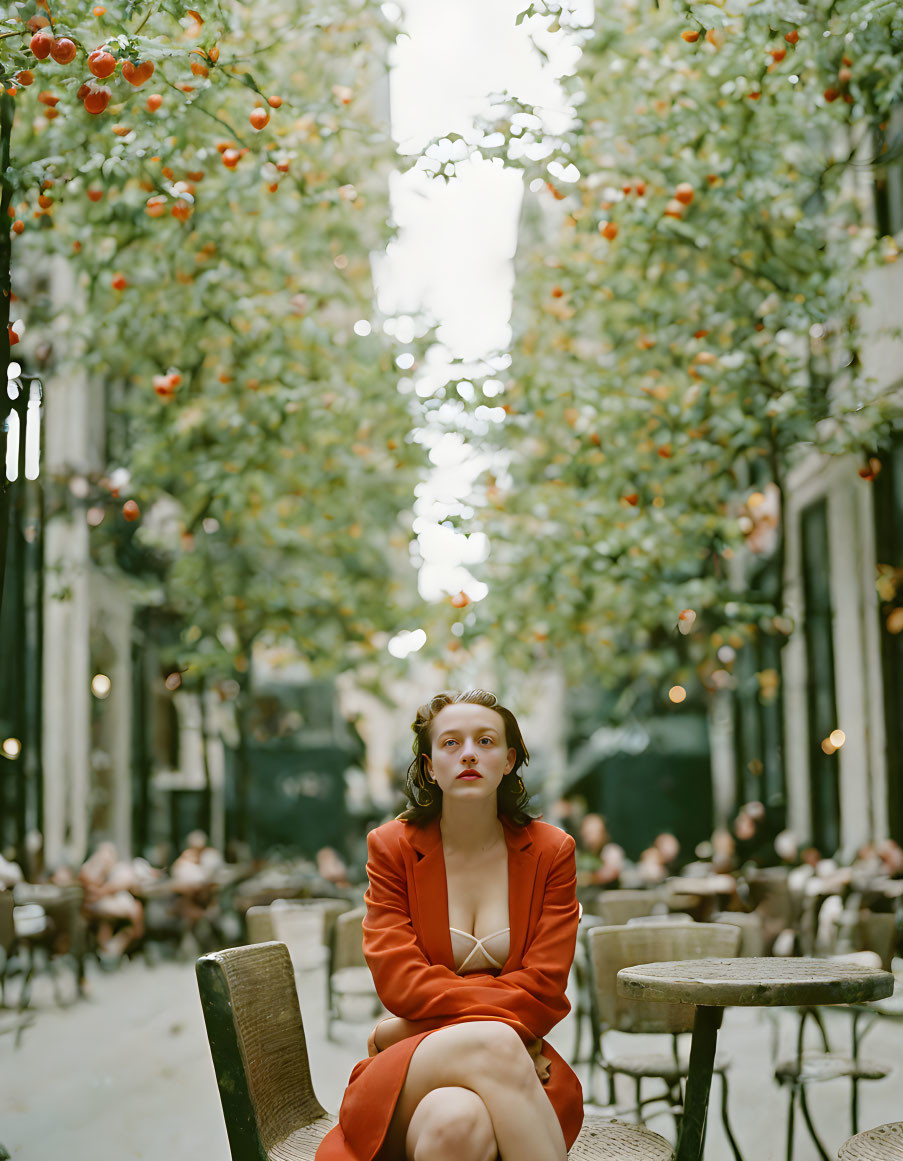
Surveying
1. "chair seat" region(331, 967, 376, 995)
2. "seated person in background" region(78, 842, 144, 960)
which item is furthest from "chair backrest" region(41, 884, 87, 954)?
"chair seat" region(331, 967, 376, 995)

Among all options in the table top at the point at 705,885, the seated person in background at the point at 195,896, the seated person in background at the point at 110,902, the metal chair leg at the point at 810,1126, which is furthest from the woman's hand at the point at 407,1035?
the seated person in background at the point at 195,896

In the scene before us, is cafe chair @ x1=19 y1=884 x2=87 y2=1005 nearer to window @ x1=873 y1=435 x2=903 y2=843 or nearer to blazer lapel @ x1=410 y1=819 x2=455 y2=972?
window @ x1=873 y1=435 x2=903 y2=843

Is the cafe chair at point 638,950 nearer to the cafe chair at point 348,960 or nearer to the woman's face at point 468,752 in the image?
the woman's face at point 468,752

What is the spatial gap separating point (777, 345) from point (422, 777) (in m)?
5.42

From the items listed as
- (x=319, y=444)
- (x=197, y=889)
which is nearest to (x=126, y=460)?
(x=319, y=444)

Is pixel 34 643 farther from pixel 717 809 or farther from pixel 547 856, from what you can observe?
pixel 547 856

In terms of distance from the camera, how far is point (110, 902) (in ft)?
37.4

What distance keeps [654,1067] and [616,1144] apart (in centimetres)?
164

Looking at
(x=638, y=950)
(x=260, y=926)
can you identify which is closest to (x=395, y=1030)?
(x=638, y=950)

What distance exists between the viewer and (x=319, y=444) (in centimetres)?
1106

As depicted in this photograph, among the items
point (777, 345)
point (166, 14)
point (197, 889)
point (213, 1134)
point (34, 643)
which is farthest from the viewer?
point (34, 643)

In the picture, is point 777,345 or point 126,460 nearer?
point 777,345

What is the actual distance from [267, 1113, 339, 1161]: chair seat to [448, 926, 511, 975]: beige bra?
0.55 m

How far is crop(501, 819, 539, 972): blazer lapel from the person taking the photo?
9.86ft
